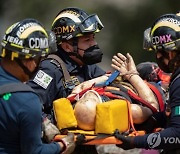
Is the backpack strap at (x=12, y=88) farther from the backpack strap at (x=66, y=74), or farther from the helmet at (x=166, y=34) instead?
the backpack strap at (x=66, y=74)

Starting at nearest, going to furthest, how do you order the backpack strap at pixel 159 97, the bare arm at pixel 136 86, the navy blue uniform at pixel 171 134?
the navy blue uniform at pixel 171 134
the bare arm at pixel 136 86
the backpack strap at pixel 159 97

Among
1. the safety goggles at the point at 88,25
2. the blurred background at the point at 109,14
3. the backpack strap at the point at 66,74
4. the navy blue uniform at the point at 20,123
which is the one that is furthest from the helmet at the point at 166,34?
the blurred background at the point at 109,14

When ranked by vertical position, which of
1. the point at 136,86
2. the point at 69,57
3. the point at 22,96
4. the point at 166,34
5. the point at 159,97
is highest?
the point at 166,34

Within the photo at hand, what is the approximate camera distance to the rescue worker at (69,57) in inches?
329

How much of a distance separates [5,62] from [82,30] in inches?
68.7

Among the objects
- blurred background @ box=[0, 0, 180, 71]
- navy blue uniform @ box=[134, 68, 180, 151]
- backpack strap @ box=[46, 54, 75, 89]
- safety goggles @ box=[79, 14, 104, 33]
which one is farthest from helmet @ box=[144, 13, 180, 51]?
blurred background @ box=[0, 0, 180, 71]

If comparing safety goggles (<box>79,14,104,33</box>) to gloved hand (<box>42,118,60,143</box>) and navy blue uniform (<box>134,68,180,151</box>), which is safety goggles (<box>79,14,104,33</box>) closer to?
gloved hand (<box>42,118,60,143</box>)

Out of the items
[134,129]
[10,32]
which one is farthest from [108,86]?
[10,32]

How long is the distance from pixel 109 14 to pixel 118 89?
13.0m

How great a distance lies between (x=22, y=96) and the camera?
6.70 metres

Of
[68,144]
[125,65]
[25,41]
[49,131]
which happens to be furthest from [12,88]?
[125,65]

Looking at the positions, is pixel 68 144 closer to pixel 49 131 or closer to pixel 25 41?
pixel 49 131

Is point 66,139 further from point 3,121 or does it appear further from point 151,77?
point 151,77

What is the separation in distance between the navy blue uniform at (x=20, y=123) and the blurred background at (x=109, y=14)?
13223 millimetres
